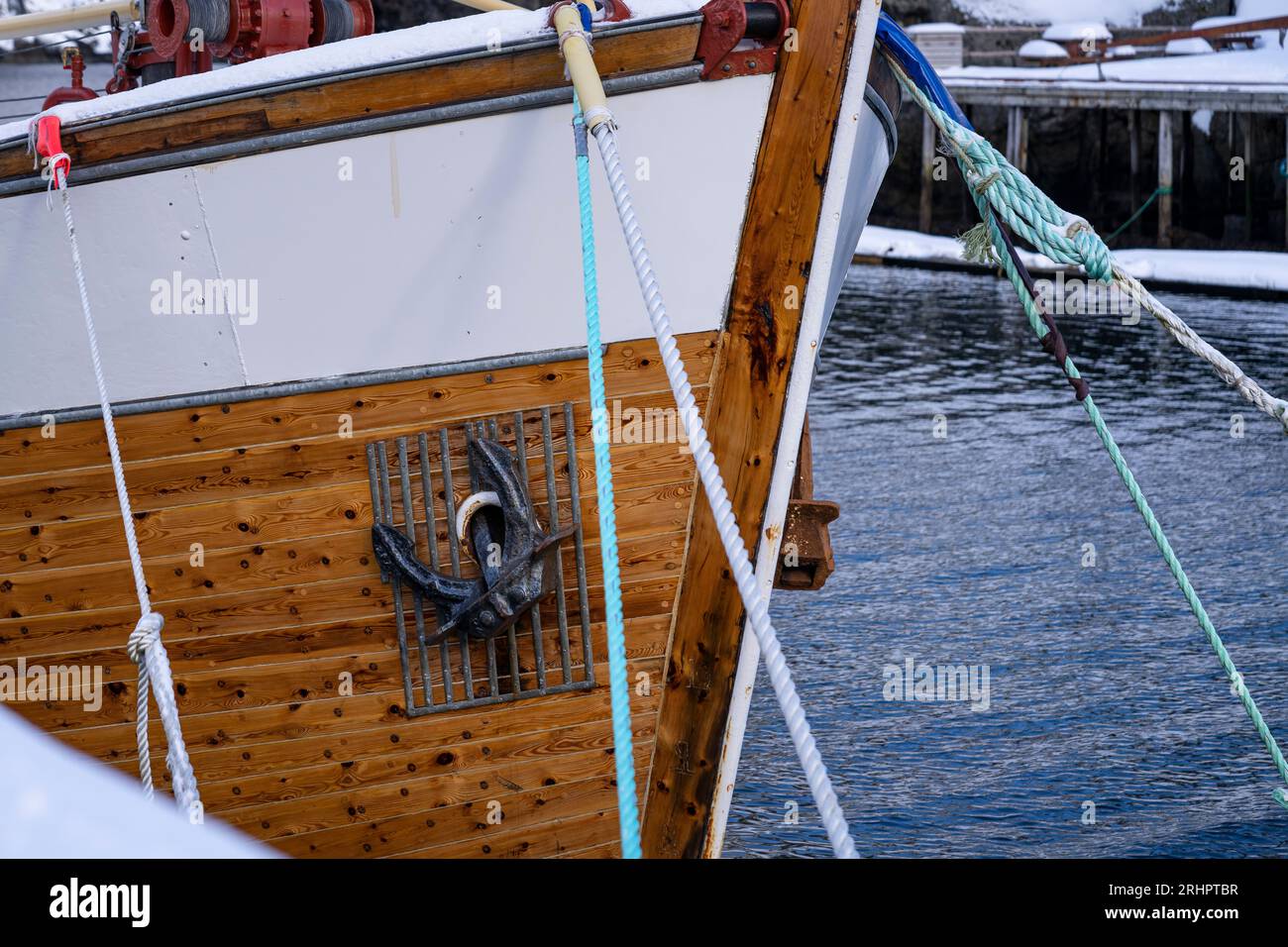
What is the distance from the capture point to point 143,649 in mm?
3680

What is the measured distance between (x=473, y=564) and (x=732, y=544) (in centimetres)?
170

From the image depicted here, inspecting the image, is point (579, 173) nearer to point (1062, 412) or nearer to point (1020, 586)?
point (1020, 586)

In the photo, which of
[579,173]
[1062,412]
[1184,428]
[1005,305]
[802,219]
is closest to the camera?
[579,173]

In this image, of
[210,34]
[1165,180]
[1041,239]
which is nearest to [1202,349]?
[1041,239]

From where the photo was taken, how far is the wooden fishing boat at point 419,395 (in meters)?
4.17

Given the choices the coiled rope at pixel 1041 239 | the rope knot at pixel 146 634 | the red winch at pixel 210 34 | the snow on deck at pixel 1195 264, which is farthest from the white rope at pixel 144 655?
the snow on deck at pixel 1195 264

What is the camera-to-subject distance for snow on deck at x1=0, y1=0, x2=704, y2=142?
13.4 feet

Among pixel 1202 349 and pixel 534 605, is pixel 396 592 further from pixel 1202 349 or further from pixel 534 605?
pixel 1202 349

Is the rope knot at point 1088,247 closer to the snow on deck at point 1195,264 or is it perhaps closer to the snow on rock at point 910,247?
the snow on deck at point 1195,264

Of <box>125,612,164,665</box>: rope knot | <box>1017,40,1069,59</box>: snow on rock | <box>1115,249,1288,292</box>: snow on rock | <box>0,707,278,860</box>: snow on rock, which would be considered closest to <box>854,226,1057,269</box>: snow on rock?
<box>1115,249,1288,292</box>: snow on rock

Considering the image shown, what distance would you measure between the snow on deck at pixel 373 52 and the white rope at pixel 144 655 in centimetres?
45
